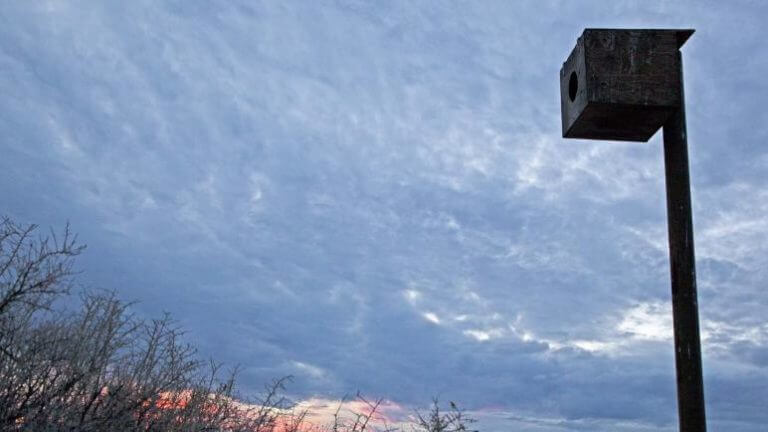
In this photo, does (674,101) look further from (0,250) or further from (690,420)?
(0,250)

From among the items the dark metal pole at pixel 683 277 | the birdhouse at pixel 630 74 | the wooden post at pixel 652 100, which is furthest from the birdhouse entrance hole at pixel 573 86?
the dark metal pole at pixel 683 277

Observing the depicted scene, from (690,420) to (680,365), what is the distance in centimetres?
30

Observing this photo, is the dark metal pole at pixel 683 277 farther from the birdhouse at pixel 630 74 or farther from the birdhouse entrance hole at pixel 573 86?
the birdhouse entrance hole at pixel 573 86

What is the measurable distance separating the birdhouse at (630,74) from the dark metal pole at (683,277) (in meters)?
0.09

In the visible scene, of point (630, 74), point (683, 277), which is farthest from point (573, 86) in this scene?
point (683, 277)

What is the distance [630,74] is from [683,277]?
132 cm

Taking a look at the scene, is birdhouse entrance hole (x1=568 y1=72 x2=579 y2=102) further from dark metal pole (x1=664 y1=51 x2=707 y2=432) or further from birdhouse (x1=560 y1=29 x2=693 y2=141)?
dark metal pole (x1=664 y1=51 x2=707 y2=432)

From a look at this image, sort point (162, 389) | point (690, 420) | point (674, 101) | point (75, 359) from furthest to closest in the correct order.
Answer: point (162, 389) → point (75, 359) → point (674, 101) → point (690, 420)

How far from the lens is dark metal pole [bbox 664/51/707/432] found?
386cm

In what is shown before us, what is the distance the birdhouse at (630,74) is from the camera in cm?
438

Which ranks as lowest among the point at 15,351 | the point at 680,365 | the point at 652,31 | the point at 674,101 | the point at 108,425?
the point at 108,425

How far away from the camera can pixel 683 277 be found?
160 inches

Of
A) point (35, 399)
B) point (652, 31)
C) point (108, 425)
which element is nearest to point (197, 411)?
point (108, 425)

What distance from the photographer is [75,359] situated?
4.79 m
